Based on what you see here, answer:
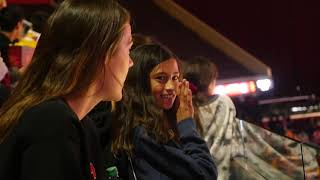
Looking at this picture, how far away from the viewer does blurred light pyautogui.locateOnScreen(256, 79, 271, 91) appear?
7.65 meters

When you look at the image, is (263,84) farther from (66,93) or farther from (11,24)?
(66,93)

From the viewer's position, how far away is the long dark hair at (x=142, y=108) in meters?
1.77

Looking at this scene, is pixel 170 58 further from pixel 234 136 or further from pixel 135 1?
pixel 135 1

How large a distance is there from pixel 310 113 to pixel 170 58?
11.0ft

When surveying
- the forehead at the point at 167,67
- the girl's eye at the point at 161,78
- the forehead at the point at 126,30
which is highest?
the forehead at the point at 126,30

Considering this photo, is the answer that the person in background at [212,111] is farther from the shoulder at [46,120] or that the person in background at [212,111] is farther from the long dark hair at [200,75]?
the shoulder at [46,120]

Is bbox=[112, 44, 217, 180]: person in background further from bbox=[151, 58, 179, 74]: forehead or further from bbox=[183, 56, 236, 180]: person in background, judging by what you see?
bbox=[183, 56, 236, 180]: person in background

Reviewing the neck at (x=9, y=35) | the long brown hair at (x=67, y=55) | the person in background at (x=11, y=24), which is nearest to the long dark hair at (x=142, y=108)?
the long brown hair at (x=67, y=55)

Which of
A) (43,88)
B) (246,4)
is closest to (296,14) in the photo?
(246,4)

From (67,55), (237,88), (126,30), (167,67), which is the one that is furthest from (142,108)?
(237,88)

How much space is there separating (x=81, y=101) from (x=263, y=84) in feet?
22.5

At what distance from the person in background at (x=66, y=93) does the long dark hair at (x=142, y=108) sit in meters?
0.53

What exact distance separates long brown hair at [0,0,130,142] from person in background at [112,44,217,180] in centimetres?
66

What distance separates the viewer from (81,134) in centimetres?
102
